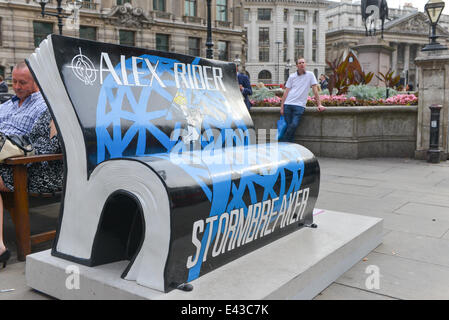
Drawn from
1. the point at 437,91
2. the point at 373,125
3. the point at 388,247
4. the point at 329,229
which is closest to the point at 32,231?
the point at 329,229

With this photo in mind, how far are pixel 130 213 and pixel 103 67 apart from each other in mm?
904

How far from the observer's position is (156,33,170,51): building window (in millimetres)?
44531

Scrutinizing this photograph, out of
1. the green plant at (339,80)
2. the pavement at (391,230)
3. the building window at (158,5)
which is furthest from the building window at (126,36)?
the pavement at (391,230)

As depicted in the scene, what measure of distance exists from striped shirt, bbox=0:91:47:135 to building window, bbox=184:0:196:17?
45.8 meters

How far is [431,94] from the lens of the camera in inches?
341

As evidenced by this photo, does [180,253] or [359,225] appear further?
[359,225]

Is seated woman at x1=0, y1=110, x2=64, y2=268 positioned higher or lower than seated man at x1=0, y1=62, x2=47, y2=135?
lower

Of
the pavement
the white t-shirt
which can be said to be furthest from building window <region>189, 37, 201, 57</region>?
the pavement

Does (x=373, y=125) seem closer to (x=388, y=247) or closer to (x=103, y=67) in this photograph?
(x=388, y=247)

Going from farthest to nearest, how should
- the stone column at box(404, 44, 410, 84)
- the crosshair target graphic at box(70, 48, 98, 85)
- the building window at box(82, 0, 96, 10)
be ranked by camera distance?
1. the stone column at box(404, 44, 410, 84)
2. the building window at box(82, 0, 96, 10)
3. the crosshair target graphic at box(70, 48, 98, 85)

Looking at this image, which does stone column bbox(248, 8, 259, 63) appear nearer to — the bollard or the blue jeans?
the blue jeans

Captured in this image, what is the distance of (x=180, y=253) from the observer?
2062 millimetres

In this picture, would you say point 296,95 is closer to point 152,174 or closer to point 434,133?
point 434,133

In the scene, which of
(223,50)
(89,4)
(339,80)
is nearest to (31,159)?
(339,80)
